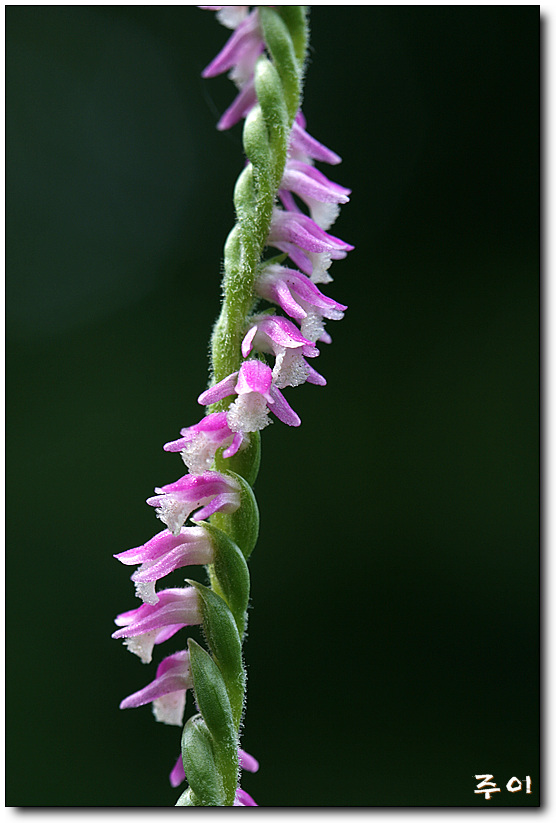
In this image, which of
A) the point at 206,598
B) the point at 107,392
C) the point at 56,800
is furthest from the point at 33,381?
the point at 206,598

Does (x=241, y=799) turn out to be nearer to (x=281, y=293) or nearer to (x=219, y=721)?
(x=219, y=721)

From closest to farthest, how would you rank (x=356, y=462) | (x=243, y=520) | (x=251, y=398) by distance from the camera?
(x=251, y=398) → (x=243, y=520) → (x=356, y=462)

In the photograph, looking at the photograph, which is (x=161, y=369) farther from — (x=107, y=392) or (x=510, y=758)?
(x=510, y=758)

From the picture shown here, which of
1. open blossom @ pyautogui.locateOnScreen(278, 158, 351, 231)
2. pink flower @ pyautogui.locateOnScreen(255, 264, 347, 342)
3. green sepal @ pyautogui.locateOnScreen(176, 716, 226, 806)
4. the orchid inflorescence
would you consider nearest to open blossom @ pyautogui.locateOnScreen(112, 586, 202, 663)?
the orchid inflorescence

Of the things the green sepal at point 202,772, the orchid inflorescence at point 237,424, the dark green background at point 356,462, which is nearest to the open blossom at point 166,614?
the orchid inflorescence at point 237,424

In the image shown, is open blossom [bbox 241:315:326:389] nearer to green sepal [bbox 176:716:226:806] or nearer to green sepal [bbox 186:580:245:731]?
green sepal [bbox 186:580:245:731]

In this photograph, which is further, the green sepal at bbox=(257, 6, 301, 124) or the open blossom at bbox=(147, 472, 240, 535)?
the green sepal at bbox=(257, 6, 301, 124)

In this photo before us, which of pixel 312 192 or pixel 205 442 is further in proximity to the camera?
pixel 312 192

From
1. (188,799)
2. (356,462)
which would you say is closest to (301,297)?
(188,799)
